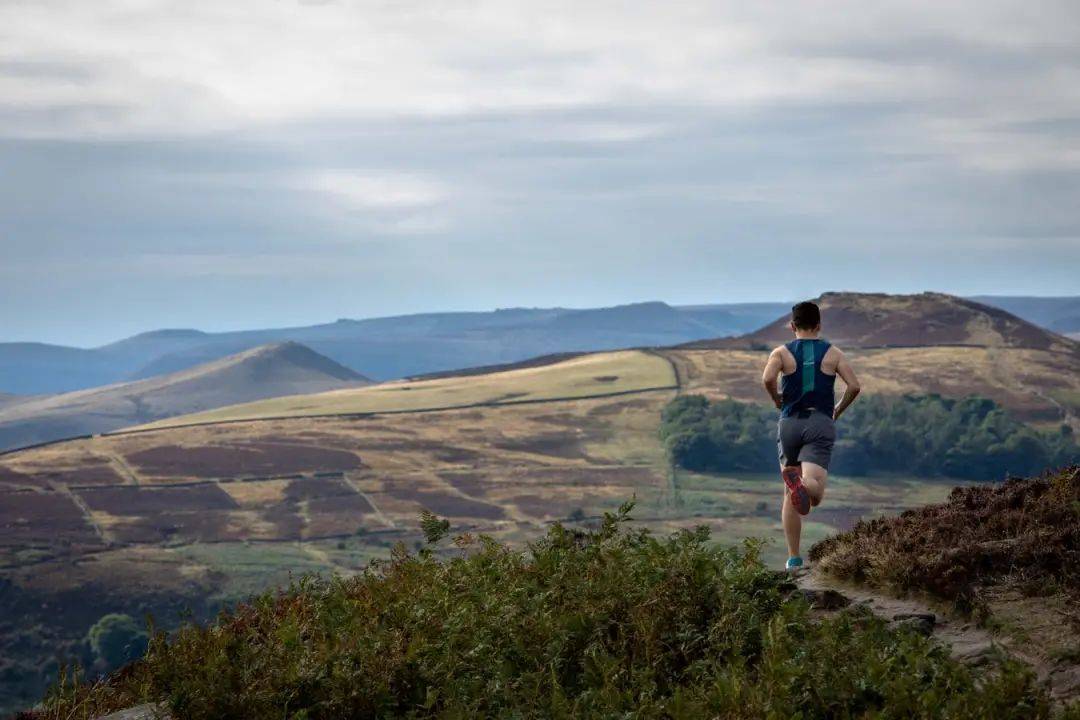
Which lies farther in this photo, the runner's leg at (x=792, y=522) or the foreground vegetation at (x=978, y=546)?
the runner's leg at (x=792, y=522)

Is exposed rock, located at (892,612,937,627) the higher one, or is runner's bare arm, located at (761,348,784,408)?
runner's bare arm, located at (761,348,784,408)

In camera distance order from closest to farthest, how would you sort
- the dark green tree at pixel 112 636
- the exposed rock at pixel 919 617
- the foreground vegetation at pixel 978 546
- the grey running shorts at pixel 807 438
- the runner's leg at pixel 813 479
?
the exposed rock at pixel 919 617
the foreground vegetation at pixel 978 546
the runner's leg at pixel 813 479
the grey running shorts at pixel 807 438
the dark green tree at pixel 112 636

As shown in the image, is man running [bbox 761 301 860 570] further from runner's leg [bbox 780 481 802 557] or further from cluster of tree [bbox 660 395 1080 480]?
cluster of tree [bbox 660 395 1080 480]

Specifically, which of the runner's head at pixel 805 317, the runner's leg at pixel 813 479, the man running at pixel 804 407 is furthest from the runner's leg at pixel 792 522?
the runner's head at pixel 805 317

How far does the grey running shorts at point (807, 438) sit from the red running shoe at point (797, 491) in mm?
256

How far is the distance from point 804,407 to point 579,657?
15.8 ft

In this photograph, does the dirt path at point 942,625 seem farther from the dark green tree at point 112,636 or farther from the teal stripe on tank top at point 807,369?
the dark green tree at point 112,636

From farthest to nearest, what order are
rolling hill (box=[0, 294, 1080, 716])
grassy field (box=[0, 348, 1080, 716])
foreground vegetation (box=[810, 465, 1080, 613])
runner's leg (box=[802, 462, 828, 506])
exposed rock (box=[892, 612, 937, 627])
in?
grassy field (box=[0, 348, 1080, 716]) < rolling hill (box=[0, 294, 1080, 716]) < runner's leg (box=[802, 462, 828, 506]) < foreground vegetation (box=[810, 465, 1080, 613]) < exposed rock (box=[892, 612, 937, 627])

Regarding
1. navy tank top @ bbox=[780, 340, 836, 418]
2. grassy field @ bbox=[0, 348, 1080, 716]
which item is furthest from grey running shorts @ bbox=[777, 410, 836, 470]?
grassy field @ bbox=[0, 348, 1080, 716]

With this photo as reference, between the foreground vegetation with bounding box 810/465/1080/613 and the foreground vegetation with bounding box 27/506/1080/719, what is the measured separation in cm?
107

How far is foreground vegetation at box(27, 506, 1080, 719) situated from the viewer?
10.2m

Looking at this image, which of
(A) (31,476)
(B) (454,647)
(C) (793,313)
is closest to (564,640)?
(B) (454,647)

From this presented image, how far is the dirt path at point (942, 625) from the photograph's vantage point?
10602 mm

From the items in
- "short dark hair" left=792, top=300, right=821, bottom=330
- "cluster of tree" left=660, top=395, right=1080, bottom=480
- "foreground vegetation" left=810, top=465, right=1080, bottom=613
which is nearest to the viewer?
"foreground vegetation" left=810, top=465, right=1080, bottom=613
